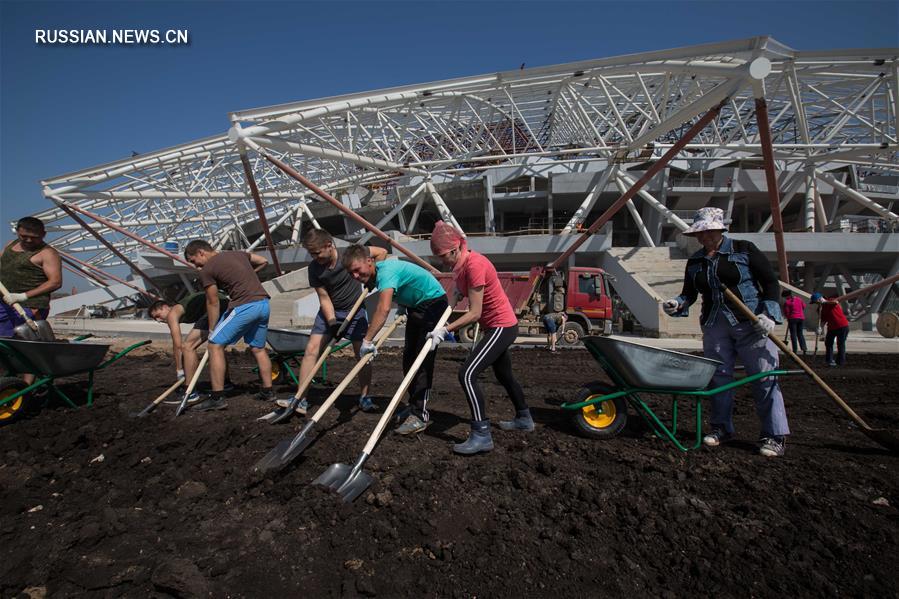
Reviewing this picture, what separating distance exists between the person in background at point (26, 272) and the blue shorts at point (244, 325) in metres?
1.90

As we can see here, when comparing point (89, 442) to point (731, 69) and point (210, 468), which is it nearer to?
point (210, 468)

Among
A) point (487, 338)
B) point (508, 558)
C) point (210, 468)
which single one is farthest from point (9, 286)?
point (508, 558)

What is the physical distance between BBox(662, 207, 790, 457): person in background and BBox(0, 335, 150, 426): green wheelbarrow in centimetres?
567

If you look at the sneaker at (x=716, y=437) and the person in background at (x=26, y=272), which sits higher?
the person in background at (x=26, y=272)

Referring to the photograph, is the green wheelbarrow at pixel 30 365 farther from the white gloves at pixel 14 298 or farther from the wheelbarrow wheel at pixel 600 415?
the wheelbarrow wheel at pixel 600 415

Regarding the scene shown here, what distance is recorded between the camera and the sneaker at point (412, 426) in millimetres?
3545

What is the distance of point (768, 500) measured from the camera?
2516 millimetres

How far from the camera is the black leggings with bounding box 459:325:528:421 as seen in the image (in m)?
3.24

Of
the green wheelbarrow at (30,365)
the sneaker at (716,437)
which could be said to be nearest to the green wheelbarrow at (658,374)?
the sneaker at (716,437)

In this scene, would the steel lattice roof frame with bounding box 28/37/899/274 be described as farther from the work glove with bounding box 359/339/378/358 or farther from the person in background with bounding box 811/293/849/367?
the work glove with bounding box 359/339/378/358

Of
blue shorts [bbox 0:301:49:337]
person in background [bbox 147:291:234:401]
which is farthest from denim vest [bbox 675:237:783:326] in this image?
blue shorts [bbox 0:301:49:337]

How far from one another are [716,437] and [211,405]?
189 inches

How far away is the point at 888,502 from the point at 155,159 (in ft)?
77.8

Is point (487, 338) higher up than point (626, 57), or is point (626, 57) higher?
point (626, 57)
